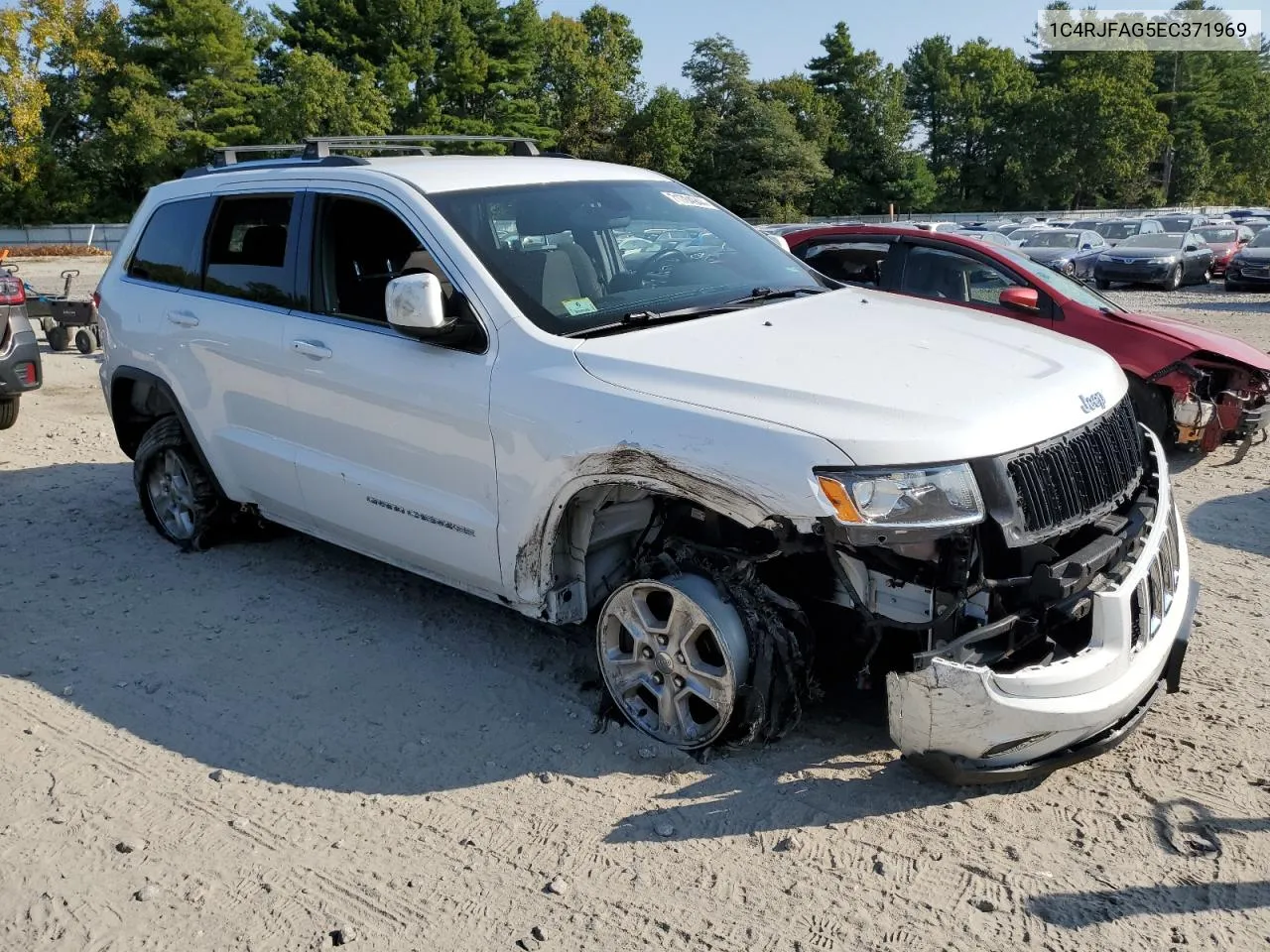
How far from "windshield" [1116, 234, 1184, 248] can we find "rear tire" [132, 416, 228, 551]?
23740 mm

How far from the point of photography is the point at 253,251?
5246 mm

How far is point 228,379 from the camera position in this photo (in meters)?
5.26

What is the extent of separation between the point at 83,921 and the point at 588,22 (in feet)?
270

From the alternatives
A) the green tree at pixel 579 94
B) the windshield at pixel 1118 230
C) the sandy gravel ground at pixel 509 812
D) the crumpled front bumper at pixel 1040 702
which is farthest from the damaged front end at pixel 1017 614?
the green tree at pixel 579 94

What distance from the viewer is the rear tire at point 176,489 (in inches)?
233

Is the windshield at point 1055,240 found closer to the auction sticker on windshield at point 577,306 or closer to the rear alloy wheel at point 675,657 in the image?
the auction sticker on windshield at point 577,306

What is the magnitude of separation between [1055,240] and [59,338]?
74.1 ft

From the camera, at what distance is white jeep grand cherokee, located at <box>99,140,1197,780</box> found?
3.28 metres

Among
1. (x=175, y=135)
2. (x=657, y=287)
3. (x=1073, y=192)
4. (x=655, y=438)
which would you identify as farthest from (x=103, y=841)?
(x=1073, y=192)

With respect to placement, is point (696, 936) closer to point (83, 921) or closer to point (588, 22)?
point (83, 921)

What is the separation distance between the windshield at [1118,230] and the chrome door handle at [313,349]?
92.5 ft

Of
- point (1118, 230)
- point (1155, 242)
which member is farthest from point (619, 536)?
point (1118, 230)

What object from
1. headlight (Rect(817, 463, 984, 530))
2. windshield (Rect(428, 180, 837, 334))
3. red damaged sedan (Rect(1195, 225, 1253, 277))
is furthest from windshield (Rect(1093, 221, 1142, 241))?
headlight (Rect(817, 463, 984, 530))

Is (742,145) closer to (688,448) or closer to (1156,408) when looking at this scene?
(1156,408)
